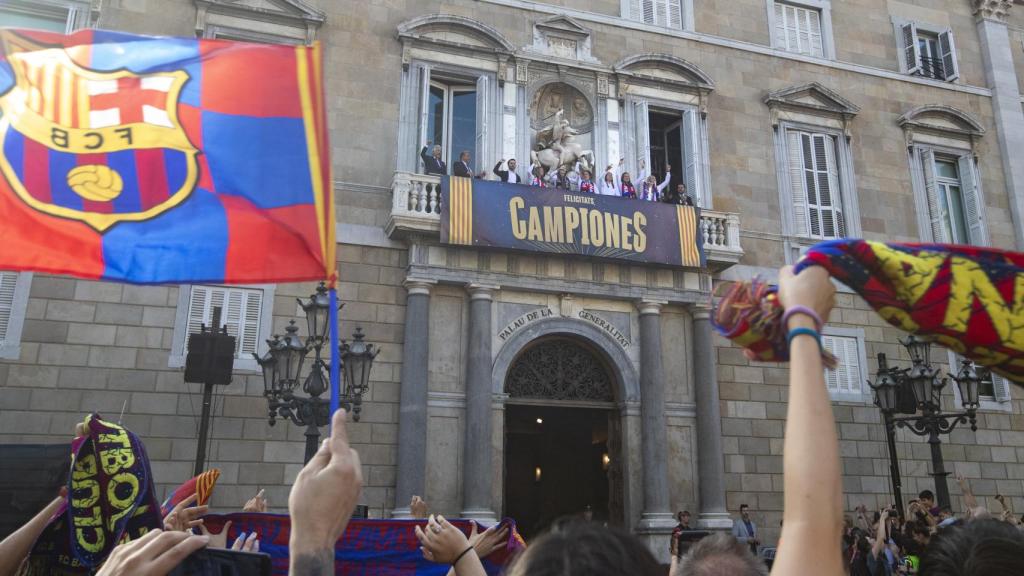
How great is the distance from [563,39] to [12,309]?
11.8m

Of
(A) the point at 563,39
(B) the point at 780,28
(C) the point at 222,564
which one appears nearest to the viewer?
(C) the point at 222,564

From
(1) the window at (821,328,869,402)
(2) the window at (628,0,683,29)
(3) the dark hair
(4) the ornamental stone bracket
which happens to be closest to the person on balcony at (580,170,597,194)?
(2) the window at (628,0,683,29)

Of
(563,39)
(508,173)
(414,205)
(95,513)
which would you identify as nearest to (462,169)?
(508,173)

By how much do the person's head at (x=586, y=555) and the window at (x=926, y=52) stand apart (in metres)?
21.6

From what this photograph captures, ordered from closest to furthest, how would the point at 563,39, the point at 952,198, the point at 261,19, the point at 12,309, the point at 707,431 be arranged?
the point at 12,309 < the point at 261,19 < the point at 707,431 < the point at 563,39 < the point at 952,198

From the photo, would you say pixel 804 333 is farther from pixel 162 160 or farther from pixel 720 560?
pixel 162 160

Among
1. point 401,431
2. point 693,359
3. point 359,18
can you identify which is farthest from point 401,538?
point 359,18

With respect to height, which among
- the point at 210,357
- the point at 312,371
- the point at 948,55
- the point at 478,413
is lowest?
the point at 478,413

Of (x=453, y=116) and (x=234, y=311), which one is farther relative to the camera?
(x=453, y=116)

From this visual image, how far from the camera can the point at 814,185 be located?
18.5 meters

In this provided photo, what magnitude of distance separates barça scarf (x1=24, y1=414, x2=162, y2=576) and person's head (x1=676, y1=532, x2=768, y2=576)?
272 centimetres

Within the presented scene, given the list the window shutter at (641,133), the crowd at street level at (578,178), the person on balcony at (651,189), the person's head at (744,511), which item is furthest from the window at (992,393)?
the window shutter at (641,133)

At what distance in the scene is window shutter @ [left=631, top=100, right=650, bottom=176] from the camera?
17078 mm

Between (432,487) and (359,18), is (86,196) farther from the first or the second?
(359,18)
